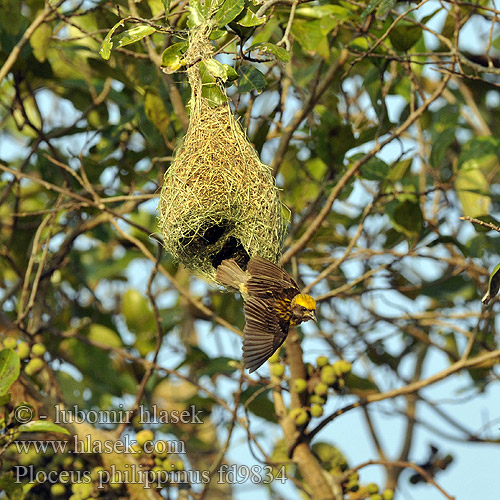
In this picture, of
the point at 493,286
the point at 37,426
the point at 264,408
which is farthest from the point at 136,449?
the point at 493,286

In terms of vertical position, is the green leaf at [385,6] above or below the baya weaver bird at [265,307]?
above

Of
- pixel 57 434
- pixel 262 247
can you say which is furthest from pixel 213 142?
pixel 57 434

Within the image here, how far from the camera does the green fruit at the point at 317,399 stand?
3.46 meters

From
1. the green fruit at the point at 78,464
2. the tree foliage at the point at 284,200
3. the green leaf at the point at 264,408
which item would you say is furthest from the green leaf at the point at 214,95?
the green leaf at the point at 264,408

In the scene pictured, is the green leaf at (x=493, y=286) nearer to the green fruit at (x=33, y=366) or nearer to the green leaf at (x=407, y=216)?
Answer: the green leaf at (x=407, y=216)

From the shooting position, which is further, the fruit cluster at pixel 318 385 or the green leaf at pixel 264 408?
the green leaf at pixel 264 408

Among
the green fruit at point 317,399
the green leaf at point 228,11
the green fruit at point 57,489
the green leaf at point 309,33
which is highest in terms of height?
the green leaf at point 309,33

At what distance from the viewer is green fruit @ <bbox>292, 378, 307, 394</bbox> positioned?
3.45 meters

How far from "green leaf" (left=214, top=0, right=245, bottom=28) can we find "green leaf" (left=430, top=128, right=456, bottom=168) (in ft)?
6.02

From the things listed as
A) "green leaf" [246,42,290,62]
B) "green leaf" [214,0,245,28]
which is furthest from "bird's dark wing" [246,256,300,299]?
"green leaf" [214,0,245,28]

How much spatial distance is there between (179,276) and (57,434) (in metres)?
2.44

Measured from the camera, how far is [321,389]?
11.3 feet

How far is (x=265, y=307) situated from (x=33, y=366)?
4.69ft

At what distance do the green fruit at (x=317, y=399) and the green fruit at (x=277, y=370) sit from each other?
196 mm
